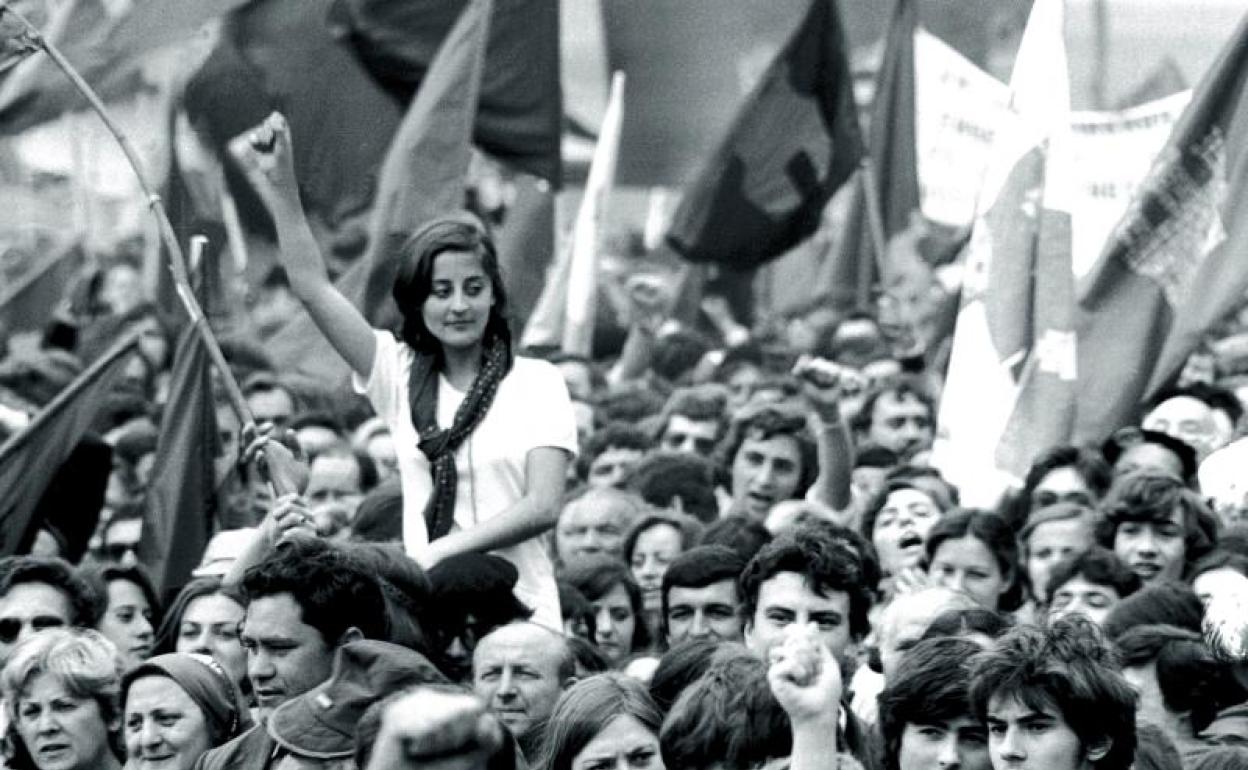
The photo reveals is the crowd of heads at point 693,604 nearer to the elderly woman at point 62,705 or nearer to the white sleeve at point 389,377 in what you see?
the elderly woman at point 62,705

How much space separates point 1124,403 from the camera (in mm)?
10305

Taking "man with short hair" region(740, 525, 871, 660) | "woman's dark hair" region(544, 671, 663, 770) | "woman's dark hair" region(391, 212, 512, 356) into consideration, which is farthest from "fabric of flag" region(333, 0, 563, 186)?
"woman's dark hair" region(544, 671, 663, 770)

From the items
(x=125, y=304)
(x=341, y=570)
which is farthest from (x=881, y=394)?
(x=125, y=304)

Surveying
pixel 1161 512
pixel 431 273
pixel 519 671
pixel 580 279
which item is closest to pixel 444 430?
pixel 431 273

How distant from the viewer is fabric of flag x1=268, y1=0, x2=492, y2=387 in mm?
11812

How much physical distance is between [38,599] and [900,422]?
448 cm

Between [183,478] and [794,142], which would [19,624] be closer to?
[183,478]

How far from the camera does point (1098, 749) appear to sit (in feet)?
18.5

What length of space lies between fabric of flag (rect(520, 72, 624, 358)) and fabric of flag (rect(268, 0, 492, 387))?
1741 mm

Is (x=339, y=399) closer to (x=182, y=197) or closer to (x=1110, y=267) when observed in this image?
(x=182, y=197)

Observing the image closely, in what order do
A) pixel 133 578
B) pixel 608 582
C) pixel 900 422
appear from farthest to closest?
pixel 900 422, pixel 133 578, pixel 608 582

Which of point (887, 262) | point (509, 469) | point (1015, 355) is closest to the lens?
point (509, 469)

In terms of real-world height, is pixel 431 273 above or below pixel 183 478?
above

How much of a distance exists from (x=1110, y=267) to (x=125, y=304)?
10785 mm
